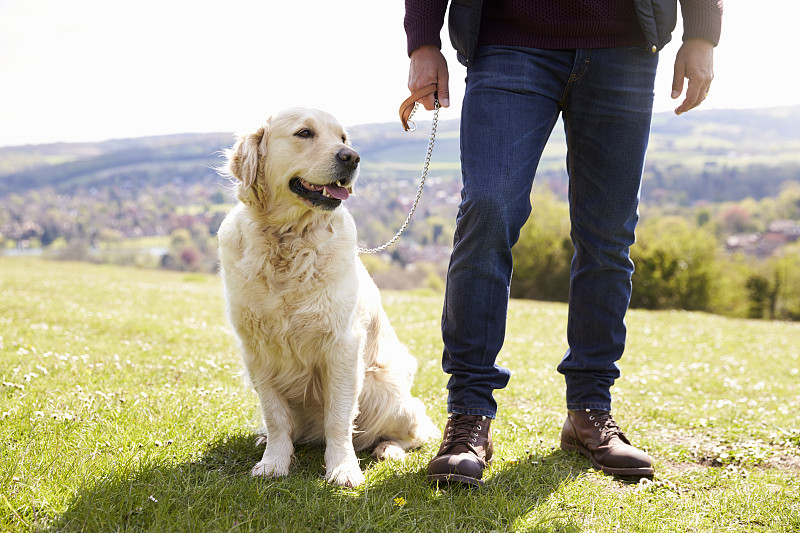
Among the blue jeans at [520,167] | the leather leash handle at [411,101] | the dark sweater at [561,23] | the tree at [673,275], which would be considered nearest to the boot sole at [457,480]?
the blue jeans at [520,167]

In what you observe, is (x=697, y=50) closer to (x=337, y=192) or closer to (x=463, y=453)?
(x=337, y=192)

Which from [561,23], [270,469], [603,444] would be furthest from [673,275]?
[270,469]

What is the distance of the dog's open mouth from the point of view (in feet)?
9.35

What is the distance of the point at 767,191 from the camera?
8706 cm

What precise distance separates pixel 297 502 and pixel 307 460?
2.30 feet

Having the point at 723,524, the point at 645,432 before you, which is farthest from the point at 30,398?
the point at 645,432

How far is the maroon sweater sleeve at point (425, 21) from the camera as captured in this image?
2.79 meters

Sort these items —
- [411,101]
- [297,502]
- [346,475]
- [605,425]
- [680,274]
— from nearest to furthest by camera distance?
[297,502] < [346,475] < [411,101] < [605,425] < [680,274]

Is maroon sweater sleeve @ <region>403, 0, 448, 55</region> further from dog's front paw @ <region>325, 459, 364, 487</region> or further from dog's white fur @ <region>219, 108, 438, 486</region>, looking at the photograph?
dog's front paw @ <region>325, 459, 364, 487</region>

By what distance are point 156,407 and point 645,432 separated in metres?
3.14

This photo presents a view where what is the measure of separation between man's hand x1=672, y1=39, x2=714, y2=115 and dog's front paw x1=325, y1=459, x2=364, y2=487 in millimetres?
2375

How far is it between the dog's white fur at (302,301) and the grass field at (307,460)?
0.64 ft

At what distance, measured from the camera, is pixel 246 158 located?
2.97 meters

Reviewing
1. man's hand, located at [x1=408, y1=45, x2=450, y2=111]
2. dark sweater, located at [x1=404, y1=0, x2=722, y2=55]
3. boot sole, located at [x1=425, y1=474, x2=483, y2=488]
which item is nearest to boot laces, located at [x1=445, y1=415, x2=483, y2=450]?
boot sole, located at [x1=425, y1=474, x2=483, y2=488]
